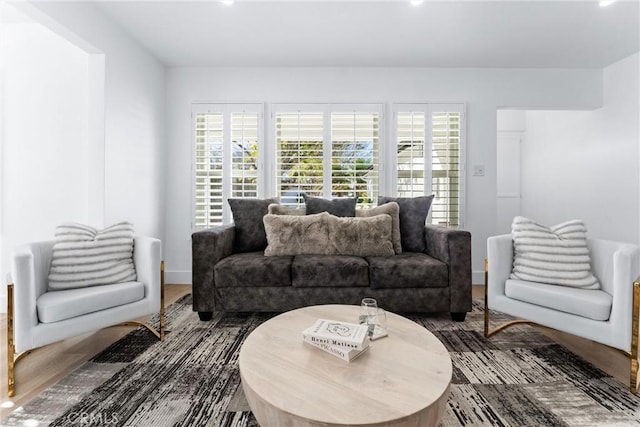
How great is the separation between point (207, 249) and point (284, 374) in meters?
1.69

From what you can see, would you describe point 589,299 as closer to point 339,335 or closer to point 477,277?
point 339,335

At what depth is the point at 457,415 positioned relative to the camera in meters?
1.46

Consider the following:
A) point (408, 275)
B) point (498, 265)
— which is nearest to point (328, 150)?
point (408, 275)

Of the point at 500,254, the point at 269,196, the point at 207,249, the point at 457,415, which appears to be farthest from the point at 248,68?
Answer: the point at 457,415

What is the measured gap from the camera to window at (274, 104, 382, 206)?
12.5 feet

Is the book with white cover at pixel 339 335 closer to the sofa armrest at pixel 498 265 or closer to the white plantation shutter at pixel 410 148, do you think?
the sofa armrest at pixel 498 265

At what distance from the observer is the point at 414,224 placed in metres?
3.04

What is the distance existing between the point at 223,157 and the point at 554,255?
336 centimetres

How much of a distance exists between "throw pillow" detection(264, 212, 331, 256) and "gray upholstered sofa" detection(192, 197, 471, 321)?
228 mm

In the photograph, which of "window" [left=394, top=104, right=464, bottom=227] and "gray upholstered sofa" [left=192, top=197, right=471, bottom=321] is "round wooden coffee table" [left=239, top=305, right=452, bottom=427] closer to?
"gray upholstered sofa" [left=192, top=197, right=471, bottom=321]

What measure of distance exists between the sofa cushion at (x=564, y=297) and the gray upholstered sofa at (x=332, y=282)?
45cm

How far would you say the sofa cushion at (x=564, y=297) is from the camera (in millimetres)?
1829

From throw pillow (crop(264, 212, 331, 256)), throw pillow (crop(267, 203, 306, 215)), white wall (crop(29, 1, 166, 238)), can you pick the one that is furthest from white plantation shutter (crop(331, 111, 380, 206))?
white wall (crop(29, 1, 166, 238))

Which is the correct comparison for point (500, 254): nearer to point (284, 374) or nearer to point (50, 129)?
point (284, 374)
